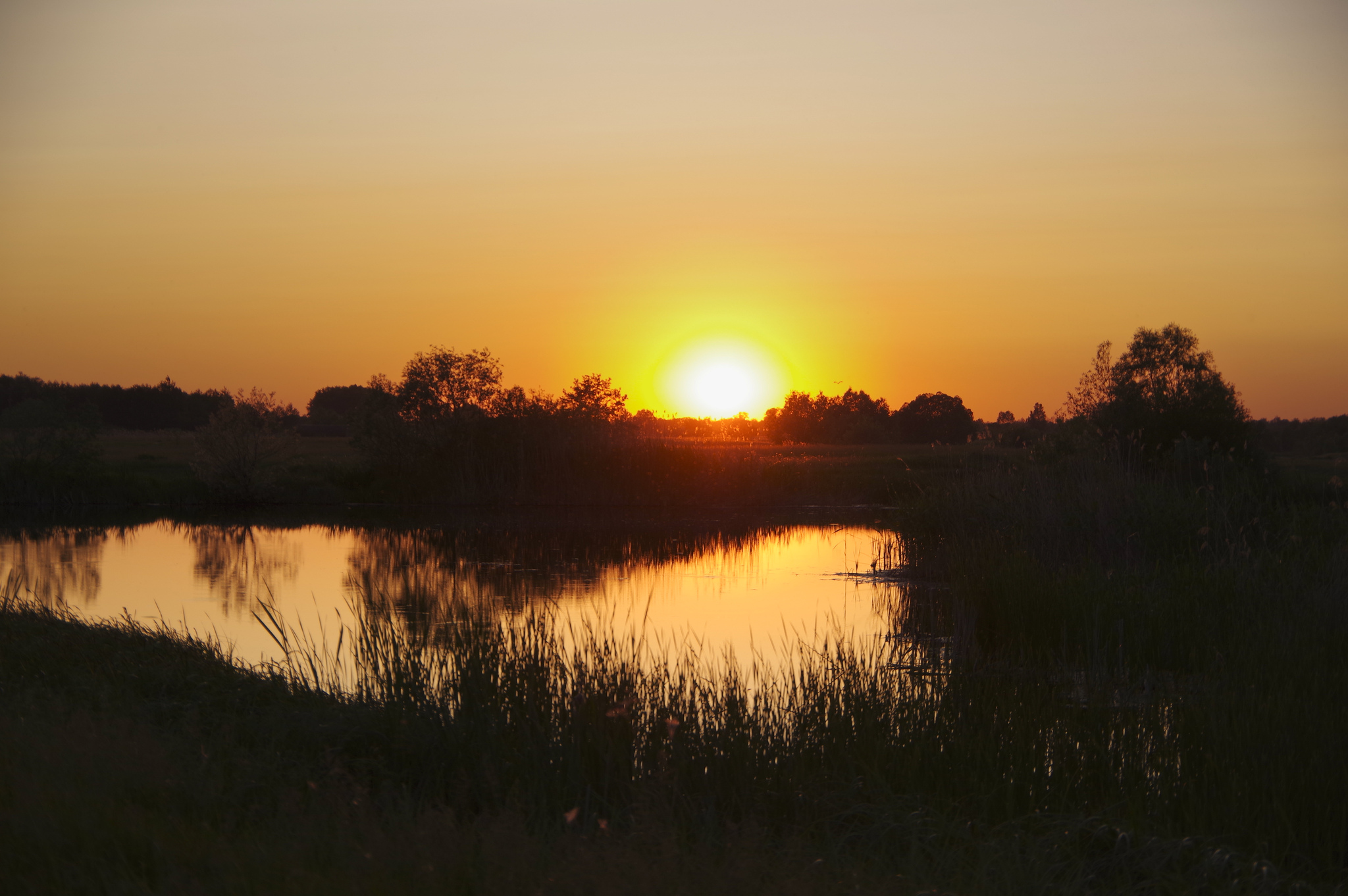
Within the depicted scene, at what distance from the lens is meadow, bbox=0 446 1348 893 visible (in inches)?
154

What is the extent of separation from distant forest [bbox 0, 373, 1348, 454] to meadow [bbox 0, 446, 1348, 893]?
997 centimetres

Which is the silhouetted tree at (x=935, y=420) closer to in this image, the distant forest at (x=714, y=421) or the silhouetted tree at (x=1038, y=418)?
the distant forest at (x=714, y=421)

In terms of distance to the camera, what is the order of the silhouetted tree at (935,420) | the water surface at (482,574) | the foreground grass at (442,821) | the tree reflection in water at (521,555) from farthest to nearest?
the silhouetted tree at (935,420) < the tree reflection in water at (521,555) < the water surface at (482,574) < the foreground grass at (442,821)

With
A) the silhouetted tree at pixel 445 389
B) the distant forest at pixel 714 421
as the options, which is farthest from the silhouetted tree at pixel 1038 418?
the silhouetted tree at pixel 445 389

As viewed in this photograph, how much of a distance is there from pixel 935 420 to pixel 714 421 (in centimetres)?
2340

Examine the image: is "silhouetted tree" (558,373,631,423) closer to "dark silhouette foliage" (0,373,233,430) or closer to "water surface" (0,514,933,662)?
"water surface" (0,514,933,662)

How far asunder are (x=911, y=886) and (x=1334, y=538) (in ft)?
35.8

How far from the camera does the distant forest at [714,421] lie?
31.8m

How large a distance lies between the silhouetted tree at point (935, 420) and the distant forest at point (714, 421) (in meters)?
0.08

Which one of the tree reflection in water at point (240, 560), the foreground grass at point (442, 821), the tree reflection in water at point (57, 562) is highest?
the foreground grass at point (442, 821)

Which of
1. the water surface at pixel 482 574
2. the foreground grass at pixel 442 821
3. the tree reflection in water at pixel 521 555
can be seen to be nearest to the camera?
the foreground grass at pixel 442 821

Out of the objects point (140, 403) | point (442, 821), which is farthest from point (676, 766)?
point (140, 403)

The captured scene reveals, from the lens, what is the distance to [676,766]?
213 inches

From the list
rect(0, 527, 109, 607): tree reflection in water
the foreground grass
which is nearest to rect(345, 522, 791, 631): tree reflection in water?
rect(0, 527, 109, 607): tree reflection in water
